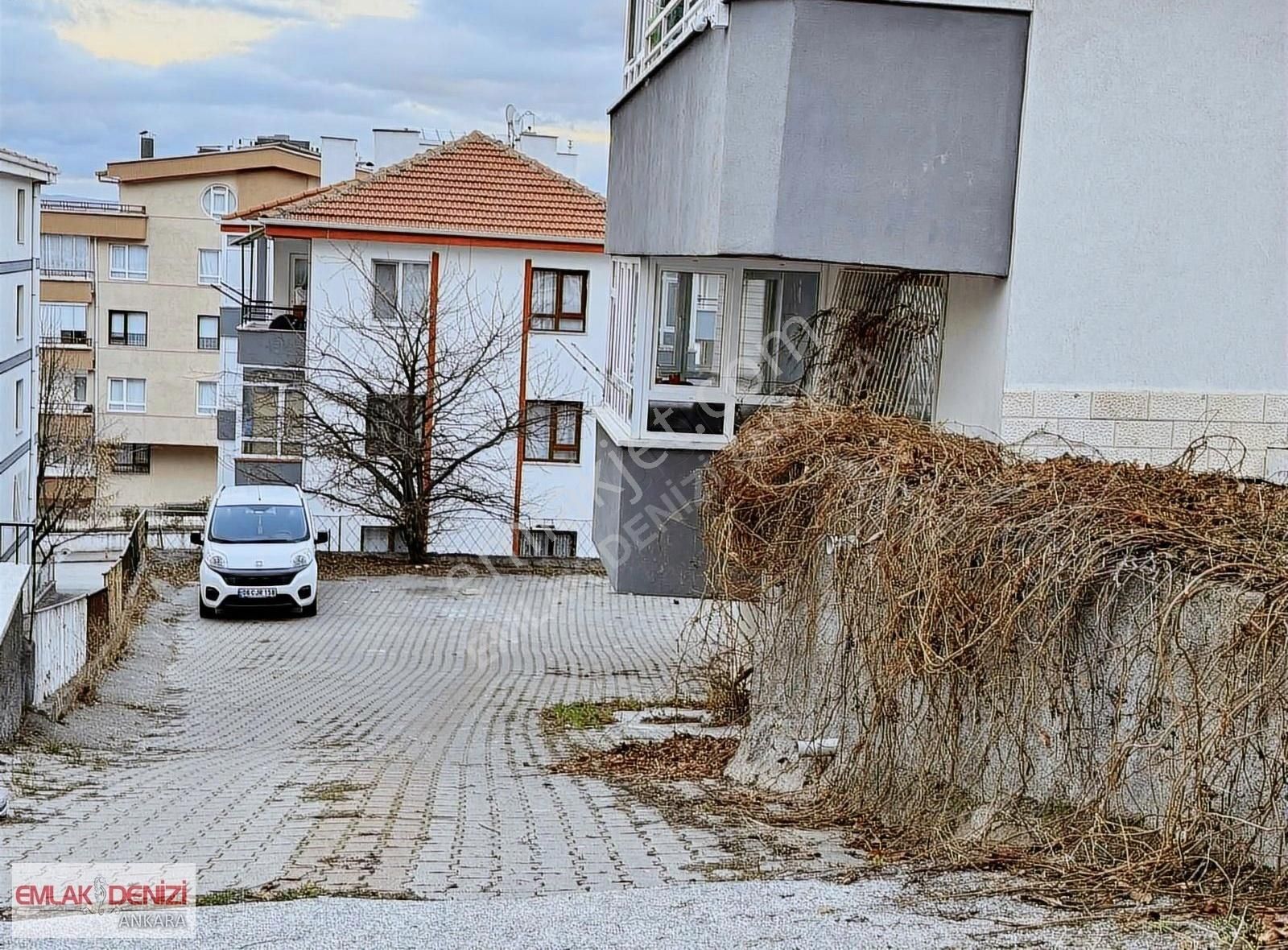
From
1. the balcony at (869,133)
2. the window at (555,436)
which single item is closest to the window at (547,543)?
the window at (555,436)

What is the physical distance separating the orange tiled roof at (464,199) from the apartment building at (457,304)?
4 centimetres

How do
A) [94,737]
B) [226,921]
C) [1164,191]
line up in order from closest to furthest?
[226,921], [1164,191], [94,737]

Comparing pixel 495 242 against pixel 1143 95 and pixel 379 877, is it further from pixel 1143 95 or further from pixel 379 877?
pixel 379 877

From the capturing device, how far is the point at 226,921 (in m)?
5.12

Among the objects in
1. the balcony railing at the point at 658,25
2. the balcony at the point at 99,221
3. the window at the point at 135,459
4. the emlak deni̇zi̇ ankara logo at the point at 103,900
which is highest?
the balcony at the point at 99,221

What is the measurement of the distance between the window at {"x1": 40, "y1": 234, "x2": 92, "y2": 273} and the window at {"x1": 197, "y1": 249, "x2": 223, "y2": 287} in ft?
13.4

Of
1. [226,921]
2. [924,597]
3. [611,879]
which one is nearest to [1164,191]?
[924,597]

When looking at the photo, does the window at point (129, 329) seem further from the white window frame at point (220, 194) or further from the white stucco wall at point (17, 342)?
the white stucco wall at point (17, 342)

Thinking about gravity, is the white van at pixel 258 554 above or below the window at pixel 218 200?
below

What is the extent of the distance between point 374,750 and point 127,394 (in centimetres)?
4817

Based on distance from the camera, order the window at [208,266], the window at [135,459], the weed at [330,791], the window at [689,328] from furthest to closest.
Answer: the window at [135,459] → the window at [208,266] → the window at [689,328] → the weed at [330,791]

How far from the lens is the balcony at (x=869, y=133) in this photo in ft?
30.2

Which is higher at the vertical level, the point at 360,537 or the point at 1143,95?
the point at 1143,95

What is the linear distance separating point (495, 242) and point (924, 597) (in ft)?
88.8
